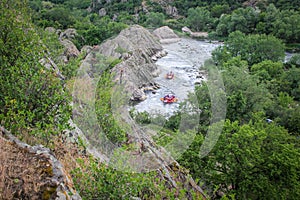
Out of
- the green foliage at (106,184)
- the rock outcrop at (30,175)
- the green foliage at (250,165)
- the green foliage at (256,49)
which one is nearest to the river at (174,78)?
the green foliage at (106,184)

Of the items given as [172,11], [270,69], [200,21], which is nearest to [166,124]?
[270,69]

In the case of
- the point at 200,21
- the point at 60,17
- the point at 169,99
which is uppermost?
the point at 169,99

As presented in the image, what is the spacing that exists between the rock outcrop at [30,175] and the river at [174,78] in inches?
123

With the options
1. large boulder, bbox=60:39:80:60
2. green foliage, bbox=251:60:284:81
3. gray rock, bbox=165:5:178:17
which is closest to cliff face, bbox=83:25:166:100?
large boulder, bbox=60:39:80:60

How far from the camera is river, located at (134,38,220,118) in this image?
7719 mm

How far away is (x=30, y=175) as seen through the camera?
4391 millimetres

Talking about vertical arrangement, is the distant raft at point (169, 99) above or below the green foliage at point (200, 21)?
above

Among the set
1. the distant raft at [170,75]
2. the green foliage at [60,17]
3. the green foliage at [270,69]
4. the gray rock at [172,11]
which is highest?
the distant raft at [170,75]

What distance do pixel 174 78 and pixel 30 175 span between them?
482 cm

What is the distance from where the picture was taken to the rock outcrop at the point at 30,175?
4203 millimetres

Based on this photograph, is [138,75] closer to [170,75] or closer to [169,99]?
[170,75]

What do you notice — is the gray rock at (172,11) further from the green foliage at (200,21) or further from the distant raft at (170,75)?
the distant raft at (170,75)

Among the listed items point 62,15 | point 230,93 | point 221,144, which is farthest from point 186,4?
point 221,144

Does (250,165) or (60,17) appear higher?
(250,165)
